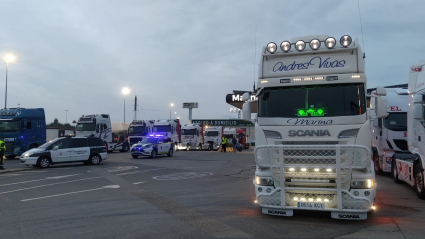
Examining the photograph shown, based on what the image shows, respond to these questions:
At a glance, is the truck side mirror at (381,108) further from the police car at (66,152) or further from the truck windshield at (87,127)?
the truck windshield at (87,127)

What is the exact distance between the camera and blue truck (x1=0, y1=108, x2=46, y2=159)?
25.8 meters

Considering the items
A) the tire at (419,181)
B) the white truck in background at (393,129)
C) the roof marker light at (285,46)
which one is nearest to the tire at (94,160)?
the white truck in background at (393,129)

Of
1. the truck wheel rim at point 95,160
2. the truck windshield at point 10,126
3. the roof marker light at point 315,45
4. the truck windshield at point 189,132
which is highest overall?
the roof marker light at point 315,45

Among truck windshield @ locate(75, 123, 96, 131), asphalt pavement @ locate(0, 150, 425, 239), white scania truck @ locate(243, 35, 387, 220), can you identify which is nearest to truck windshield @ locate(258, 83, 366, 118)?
white scania truck @ locate(243, 35, 387, 220)

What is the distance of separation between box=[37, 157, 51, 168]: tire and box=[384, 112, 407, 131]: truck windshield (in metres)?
17.3

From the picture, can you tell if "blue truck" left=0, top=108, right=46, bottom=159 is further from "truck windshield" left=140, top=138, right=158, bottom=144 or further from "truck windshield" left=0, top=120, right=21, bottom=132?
"truck windshield" left=140, top=138, right=158, bottom=144

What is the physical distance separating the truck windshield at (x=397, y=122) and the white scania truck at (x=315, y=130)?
24.9 feet

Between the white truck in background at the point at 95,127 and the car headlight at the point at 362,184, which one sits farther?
the white truck in background at the point at 95,127

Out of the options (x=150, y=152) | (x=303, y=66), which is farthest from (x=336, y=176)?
(x=150, y=152)

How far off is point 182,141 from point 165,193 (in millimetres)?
31544

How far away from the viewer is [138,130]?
3828 centimetres

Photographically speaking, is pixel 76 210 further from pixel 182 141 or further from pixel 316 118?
pixel 182 141

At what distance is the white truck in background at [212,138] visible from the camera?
1719 inches

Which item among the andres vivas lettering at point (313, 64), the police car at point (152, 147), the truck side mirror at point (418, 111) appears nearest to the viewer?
the andres vivas lettering at point (313, 64)
